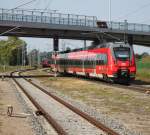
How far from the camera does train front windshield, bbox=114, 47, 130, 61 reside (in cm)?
3950

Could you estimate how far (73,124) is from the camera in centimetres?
1603

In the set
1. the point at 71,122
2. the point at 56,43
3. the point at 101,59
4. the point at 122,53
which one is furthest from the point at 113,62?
the point at 56,43

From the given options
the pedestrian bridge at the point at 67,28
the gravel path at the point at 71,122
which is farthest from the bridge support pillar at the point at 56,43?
the gravel path at the point at 71,122

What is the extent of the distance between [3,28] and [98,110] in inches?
1819

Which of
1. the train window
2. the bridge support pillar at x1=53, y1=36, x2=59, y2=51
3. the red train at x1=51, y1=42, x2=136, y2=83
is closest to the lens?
the red train at x1=51, y1=42, x2=136, y2=83

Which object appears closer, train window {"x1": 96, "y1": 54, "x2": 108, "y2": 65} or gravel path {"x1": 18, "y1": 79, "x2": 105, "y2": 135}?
gravel path {"x1": 18, "y1": 79, "x2": 105, "y2": 135}

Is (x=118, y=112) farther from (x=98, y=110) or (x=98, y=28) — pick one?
(x=98, y=28)

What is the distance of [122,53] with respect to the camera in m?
39.7

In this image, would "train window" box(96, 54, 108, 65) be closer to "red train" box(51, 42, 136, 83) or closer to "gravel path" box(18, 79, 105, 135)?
"red train" box(51, 42, 136, 83)

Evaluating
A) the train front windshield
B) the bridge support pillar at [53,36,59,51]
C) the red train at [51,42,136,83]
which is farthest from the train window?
the bridge support pillar at [53,36,59,51]

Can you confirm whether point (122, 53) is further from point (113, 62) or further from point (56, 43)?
point (56, 43)

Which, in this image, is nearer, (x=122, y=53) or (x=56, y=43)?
(x=122, y=53)

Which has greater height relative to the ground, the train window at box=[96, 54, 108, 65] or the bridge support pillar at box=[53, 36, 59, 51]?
the bridge support pillar at box=[53, 36, 59, 51]

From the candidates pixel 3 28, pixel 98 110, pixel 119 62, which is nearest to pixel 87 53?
pixel 119 62
